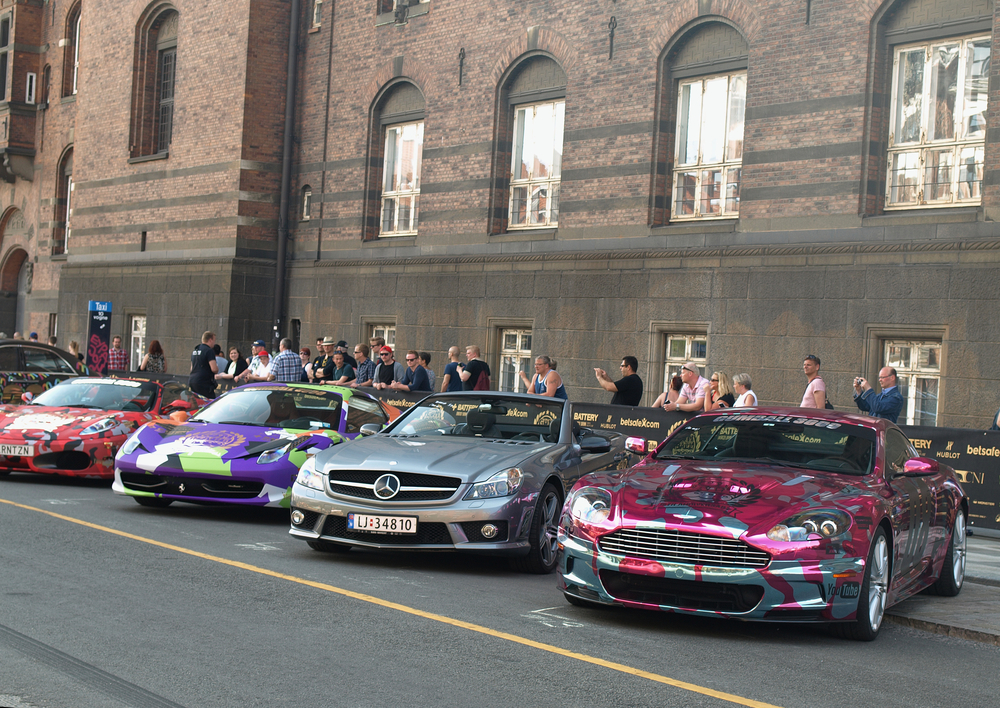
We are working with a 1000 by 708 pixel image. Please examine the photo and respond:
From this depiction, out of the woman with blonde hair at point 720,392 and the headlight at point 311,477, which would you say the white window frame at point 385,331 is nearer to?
the woman with blonde hair at point 720,392

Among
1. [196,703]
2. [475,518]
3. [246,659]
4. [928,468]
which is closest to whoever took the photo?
[196,703]

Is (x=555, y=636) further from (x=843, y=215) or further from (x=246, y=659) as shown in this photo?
(x=843, y=215)

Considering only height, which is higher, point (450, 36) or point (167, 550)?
point (450, 36)

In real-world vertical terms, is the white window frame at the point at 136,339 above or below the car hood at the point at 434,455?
above

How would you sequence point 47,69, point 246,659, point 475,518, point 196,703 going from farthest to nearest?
1. point 47,69
2. point 475,518
3. point 246,659
4. point 196,703

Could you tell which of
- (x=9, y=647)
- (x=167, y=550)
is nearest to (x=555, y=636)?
(x=9, y=647)

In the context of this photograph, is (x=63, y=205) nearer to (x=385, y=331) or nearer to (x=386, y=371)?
(x=385, y=331)

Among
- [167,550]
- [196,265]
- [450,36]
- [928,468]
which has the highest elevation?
[450,36]

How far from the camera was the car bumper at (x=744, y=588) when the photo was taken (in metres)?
6.48

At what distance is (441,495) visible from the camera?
8.48 meters

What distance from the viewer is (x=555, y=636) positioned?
6.45 meters

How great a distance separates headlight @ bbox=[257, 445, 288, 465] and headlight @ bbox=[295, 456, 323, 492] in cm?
168

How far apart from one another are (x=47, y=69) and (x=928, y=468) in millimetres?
36679

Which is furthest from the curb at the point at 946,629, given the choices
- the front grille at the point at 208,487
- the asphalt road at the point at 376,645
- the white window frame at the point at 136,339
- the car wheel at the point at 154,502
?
the white window frame at the point at 136,339
